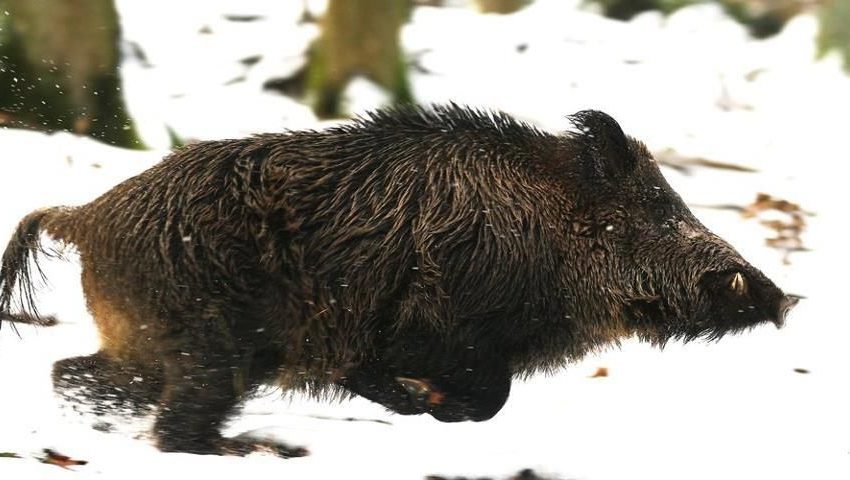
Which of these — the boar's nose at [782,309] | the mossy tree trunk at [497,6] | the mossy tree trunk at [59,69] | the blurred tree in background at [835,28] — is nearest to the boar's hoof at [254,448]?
the boar's nose at [782,309]

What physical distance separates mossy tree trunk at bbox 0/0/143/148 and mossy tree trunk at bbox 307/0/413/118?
180 centimetres

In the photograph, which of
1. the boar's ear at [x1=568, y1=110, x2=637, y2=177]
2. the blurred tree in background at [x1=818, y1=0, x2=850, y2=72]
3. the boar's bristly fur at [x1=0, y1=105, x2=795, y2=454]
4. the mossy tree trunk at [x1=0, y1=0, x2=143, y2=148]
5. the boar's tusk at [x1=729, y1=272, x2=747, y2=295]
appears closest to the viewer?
the boar's bristly fur at [x1=0, y1=105, x2=795, y2=454]

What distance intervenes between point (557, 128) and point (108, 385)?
5828 millimetres

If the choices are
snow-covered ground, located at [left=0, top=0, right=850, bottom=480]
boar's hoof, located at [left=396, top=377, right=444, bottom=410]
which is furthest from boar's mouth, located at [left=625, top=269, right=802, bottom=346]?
boar's hoof, located at [left=396, top=377, right=444, bottom=410]

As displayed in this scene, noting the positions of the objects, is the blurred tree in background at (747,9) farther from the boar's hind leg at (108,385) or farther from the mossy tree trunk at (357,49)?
the boar's hind leg at (108,385)

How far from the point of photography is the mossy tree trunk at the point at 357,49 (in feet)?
30.6

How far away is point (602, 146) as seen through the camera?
5.18m

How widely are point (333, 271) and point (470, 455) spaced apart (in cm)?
105

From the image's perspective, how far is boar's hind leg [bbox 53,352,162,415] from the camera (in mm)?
4832

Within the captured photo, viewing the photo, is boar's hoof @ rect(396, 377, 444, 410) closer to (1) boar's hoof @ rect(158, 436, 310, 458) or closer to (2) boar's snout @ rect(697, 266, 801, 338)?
(1) boar's hoof @ rect(158, 436, 310, 458)

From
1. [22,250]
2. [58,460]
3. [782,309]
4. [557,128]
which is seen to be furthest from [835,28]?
[58,460]

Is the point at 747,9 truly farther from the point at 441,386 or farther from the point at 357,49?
the point at 441,386

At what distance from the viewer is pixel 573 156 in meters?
5.22

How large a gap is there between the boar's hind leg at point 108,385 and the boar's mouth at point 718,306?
2.19 metres
